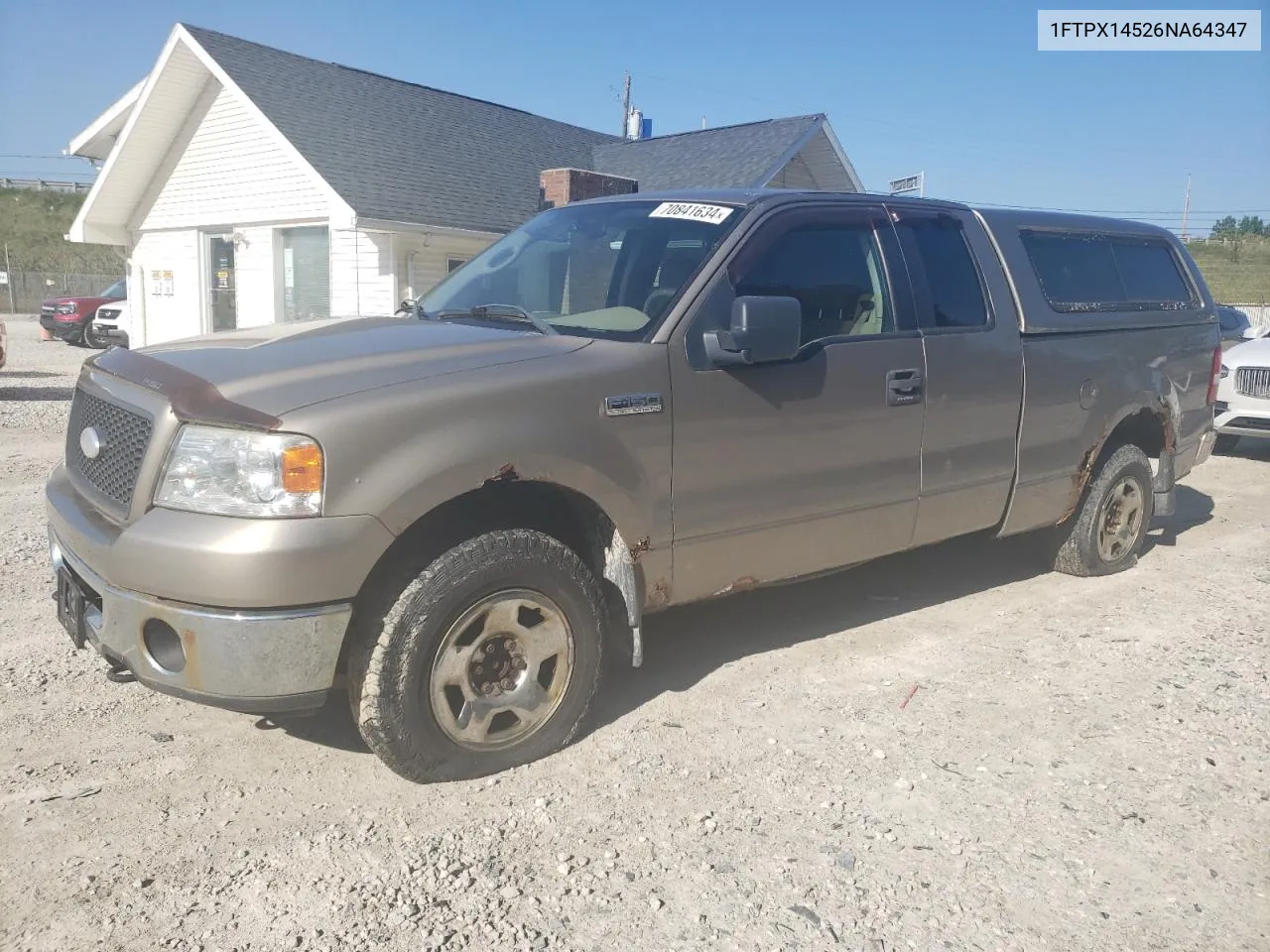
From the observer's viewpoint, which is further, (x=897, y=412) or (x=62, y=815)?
(x=897, y=412)

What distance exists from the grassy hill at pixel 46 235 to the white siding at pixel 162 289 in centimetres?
3406

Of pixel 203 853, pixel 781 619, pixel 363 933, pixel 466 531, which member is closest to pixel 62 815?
pixel 203 853

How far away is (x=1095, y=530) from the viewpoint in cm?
569

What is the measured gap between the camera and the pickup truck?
9.40 feet

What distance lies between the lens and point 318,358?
3209 millimetres

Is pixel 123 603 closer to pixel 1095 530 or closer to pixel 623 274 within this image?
pixel 623 274

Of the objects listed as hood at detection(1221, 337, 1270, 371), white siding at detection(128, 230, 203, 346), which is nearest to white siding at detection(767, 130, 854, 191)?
hood at detection(1221, 337, 1270, 371)

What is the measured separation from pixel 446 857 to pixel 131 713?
5.13ft

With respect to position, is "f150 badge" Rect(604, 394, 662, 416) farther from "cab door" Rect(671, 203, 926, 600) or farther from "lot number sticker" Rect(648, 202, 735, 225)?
"lot number sticker" Rect(648, 202, 735, 225)

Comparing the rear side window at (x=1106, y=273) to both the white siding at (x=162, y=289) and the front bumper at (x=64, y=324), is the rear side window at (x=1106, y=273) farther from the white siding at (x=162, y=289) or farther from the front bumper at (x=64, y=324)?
the front bumper at (x=64, y=324)

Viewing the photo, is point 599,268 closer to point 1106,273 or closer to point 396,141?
point 1106,273

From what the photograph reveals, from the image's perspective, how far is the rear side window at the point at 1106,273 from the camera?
5.13 m

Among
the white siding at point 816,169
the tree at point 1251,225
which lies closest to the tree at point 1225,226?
the tree at point 1251,225

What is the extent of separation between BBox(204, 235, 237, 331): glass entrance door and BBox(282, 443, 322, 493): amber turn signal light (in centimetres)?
1650
